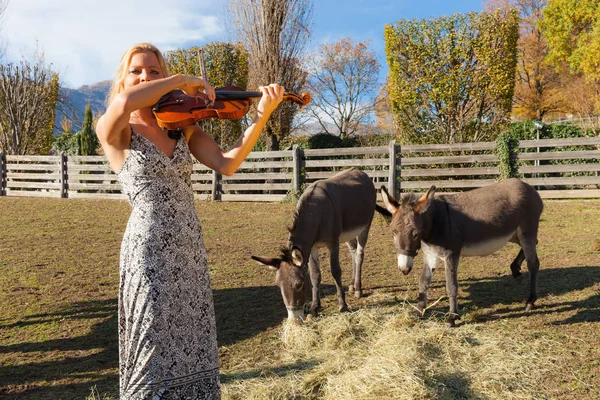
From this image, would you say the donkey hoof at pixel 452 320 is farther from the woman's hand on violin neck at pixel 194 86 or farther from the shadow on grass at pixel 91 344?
the woman's hand on violin neck at pixel 194 86

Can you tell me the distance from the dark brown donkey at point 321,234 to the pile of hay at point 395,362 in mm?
488

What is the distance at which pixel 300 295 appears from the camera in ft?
16.0

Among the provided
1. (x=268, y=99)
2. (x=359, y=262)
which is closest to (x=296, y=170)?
(x=359, y=262)

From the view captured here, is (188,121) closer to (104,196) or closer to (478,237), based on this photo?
(478,237)

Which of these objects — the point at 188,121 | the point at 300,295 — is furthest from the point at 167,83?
the point at 300,295

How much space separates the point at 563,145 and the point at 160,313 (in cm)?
1479

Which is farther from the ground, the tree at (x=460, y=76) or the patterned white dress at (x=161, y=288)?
the tree at (x=460, y=76)

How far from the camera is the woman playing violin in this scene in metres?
2.50

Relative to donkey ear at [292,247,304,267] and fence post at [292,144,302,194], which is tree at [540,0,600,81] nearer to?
fence post at [292,144,302,194]

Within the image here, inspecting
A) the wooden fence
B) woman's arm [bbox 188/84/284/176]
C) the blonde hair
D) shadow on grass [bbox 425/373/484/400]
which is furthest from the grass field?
the wooden fence

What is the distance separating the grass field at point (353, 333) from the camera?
12.7 feet

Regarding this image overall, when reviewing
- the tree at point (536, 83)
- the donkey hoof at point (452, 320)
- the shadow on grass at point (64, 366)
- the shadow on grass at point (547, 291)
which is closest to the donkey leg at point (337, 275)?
the donkey hoof at point (452, 320)

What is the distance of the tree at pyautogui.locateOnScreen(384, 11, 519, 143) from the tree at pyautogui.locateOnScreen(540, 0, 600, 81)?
13079mm

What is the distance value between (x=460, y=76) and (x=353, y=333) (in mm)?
13982
